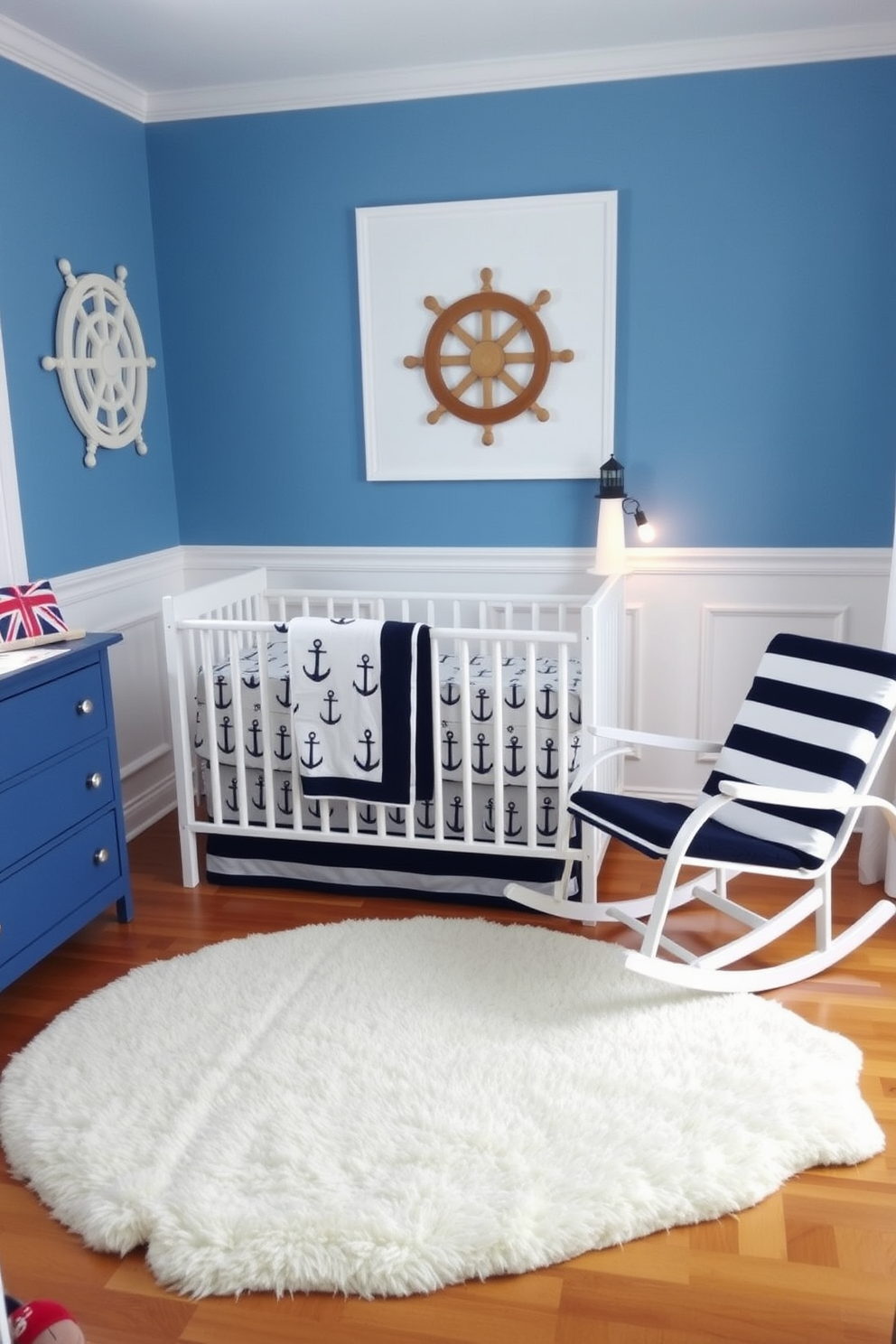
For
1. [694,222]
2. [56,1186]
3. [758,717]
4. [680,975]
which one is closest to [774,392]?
[694,222]

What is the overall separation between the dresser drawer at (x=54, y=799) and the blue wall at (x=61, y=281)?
0.66 meters

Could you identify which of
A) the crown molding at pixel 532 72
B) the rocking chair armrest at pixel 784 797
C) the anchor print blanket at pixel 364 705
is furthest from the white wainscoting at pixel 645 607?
the crown molding at pixel 532 72

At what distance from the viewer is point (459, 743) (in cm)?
296

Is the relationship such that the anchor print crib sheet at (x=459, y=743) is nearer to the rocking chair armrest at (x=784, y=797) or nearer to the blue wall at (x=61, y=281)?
the rocking chair armrest at (x=784, y=797)

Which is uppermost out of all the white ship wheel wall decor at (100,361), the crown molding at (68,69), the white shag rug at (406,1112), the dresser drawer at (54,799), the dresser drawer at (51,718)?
the crown molding at (68,69)

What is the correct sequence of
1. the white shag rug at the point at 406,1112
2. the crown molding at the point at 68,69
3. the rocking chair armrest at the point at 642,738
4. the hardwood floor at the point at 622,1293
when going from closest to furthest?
1. the hardwood floor at the point at 622,1293
2. the white shag rug at the point at 406,1112
3. the rocking chair armrest at the point at 642,738
4. the crown molding at the point at 68,69

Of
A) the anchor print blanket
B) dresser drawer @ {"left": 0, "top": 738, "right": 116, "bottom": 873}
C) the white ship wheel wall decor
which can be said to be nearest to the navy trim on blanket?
the anchor print blanket

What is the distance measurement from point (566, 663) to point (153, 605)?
159 centimetres

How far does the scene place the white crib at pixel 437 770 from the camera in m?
2.86

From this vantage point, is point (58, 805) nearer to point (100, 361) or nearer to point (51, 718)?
point (51, 718)

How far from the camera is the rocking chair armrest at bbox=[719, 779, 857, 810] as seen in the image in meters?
2.38

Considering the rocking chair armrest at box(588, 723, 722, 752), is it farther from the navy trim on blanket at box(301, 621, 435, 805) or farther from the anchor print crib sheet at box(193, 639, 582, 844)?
the navy trim on blanket at box(301, 621, 435, 805)

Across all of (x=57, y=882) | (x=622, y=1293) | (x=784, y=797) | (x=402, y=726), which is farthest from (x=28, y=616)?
(x=622, y=1293)

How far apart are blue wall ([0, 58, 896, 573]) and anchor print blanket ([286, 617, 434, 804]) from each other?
872 millimetres
